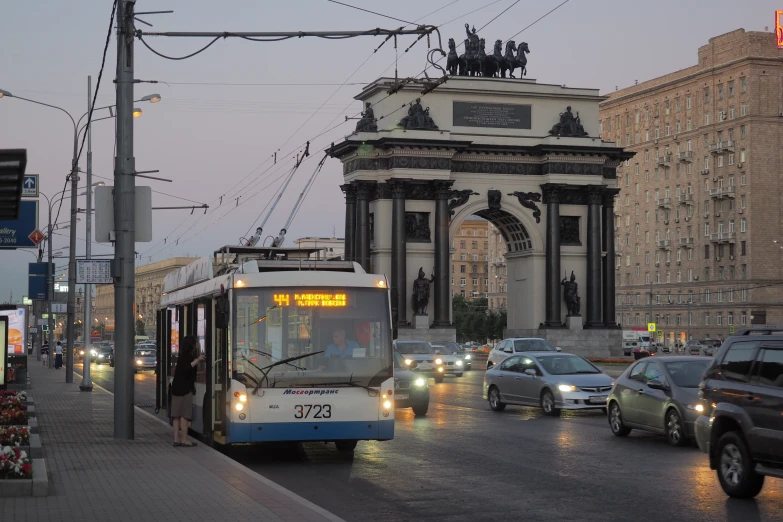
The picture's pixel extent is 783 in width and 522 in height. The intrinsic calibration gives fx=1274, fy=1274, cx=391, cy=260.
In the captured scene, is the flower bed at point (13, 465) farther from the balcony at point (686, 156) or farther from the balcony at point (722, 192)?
the balcony at point (686, 156)

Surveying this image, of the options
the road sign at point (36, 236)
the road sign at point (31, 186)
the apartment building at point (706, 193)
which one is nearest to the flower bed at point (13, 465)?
the road sign at point (31, 186)

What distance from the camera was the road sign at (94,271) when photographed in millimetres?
22234

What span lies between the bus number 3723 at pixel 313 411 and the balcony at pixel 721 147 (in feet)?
345

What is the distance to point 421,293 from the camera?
69.8m

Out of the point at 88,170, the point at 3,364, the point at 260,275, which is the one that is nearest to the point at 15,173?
the point at 260,275

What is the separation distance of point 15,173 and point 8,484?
10.5 feet

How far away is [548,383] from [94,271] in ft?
30.8

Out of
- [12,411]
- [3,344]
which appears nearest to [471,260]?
[3,344]

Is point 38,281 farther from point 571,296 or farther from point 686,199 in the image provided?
point 686,199

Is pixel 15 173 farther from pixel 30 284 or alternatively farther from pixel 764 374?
pixel 30 284

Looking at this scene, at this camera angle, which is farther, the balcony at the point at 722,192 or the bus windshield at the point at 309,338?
the balcony at the point at 722,192

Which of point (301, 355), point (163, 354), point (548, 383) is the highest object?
point (301, 355)

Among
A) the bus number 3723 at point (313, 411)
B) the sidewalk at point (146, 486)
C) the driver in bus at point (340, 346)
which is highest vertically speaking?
the driver in bus at point (340, 346)

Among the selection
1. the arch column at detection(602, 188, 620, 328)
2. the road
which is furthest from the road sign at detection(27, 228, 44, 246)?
the arch column at detection(602, 188, 620, 328)
